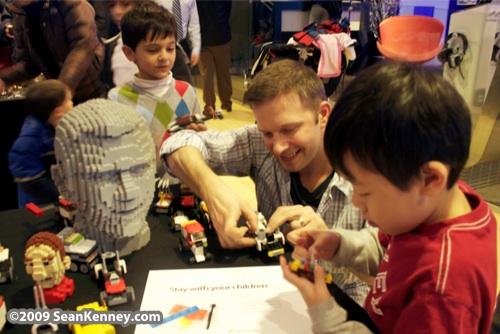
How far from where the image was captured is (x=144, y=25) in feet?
5.64

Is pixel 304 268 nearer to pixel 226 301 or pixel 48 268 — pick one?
pixel 226 301

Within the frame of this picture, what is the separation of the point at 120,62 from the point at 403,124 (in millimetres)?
1797

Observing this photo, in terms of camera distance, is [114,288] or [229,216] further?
[229,216]

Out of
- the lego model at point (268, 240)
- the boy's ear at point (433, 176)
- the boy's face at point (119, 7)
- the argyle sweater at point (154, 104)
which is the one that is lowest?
the lego model at point (268, 240)

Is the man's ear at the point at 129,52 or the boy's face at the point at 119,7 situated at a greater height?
the boy's face at the point at 119,7

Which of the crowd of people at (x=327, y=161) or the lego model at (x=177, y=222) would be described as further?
the lego model at (x=177, y=222)

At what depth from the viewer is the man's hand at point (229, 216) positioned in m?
1.00

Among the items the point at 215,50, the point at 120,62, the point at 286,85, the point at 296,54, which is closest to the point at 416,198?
the point at 286,85

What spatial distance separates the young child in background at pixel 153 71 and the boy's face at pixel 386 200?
1122 millimetres

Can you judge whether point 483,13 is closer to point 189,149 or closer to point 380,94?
point 189,149

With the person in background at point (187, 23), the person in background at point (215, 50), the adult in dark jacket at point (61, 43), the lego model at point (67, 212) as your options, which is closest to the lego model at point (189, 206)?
the lego model at point (67, 212)

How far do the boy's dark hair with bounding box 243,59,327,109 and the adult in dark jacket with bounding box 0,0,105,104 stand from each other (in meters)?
1.23

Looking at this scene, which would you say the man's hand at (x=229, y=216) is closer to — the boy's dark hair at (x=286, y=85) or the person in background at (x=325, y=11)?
the boy's dark hair at (x=286, y=85)

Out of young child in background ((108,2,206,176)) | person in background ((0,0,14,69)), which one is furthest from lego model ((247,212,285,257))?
person in background ((0,0,14,69))
